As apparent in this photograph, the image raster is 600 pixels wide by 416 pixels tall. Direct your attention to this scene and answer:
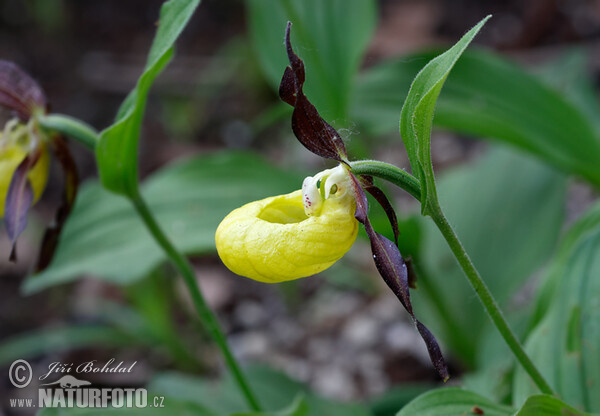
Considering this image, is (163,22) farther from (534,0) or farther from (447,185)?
(534,0)

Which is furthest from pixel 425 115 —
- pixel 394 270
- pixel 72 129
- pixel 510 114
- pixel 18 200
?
pixel 510 114

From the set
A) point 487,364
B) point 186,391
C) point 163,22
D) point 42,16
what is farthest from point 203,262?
point 42,16

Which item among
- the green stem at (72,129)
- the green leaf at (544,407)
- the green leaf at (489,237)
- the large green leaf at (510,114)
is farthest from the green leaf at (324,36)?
the green leaf at (544,407)

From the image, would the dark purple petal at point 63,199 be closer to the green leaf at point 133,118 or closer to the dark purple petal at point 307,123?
the green leaf at point 133,118

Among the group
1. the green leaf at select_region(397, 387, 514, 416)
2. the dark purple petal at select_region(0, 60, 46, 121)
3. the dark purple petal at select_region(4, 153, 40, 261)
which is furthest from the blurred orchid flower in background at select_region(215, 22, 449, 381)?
the dark purple petal at select_region(0, 60, 46, 121)

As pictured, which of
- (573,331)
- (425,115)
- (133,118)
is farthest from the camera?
(573,331)

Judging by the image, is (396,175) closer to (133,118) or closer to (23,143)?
(133,118)

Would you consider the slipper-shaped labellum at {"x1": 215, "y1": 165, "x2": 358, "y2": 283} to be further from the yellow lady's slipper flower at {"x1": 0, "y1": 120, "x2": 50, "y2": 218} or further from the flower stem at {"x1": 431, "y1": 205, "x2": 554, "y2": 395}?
the yellow lady's slipper flower at {"x1": 0, "y1": 120, "x2": 50, "y2": 218}
